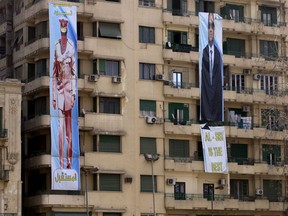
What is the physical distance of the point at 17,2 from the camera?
66750 millimetres

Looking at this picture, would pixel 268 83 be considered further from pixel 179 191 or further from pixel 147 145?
pixel 147 145

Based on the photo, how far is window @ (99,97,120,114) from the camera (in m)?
62.3

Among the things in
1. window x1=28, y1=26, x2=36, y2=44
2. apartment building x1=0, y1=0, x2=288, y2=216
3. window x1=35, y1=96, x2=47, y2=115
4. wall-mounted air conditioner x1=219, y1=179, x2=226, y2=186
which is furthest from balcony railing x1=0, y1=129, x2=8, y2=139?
wall-mounted air conditioner x1=219, y1=179, x2=226, y2=186

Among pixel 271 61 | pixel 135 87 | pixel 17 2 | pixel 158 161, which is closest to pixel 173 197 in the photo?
pixel 158 161

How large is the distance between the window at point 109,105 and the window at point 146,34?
488cm

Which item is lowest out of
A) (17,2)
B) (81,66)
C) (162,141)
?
(162,141)

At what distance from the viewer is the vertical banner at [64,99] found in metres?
60.1

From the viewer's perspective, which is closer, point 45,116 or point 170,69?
point 45,116

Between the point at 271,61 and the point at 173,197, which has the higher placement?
the point at 271,61

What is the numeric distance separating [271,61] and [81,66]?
15165 mm

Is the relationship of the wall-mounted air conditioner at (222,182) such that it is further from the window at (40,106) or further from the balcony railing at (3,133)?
the balcony railing at (3,133)

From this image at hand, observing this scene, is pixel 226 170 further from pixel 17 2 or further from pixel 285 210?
pixel 17 2

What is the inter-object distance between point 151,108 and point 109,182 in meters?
6.20

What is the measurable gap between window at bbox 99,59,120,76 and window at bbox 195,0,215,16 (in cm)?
835
